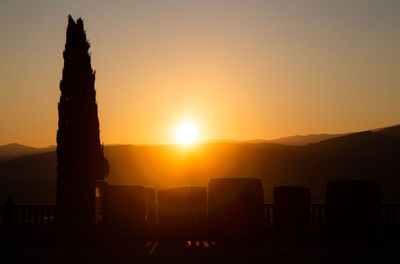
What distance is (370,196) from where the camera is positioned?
26.5 meters

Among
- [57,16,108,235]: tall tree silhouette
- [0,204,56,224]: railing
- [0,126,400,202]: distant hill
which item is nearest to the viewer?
[0,204,56,224]: railing

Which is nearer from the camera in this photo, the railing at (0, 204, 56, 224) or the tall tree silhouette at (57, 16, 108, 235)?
the railing at (0, 204, 56, 224)

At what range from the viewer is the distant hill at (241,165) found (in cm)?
9406

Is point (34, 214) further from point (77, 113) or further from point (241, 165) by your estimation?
point (241, 165)

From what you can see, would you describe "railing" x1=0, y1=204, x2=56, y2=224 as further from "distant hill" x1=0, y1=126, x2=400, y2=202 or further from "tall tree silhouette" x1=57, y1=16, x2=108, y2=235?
"distant hill" x1=0, y1=126, x2=400, y2=202

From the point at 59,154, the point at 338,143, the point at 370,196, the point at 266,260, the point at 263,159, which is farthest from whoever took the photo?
the point at 338,143

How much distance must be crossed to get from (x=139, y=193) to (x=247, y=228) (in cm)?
420

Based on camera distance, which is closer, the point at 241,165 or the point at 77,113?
the point at 77,113

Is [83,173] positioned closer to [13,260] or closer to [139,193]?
[139,193]

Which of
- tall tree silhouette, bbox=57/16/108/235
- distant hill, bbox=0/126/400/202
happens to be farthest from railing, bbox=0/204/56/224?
distant hill, bbox=0/126/400/202

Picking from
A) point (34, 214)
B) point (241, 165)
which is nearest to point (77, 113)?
point (34, 214)

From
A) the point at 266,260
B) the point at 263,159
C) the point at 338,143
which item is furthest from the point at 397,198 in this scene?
the point at 266,260

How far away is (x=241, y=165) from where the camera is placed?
115438mm

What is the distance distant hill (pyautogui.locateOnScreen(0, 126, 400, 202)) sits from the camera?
94062 millimetres
